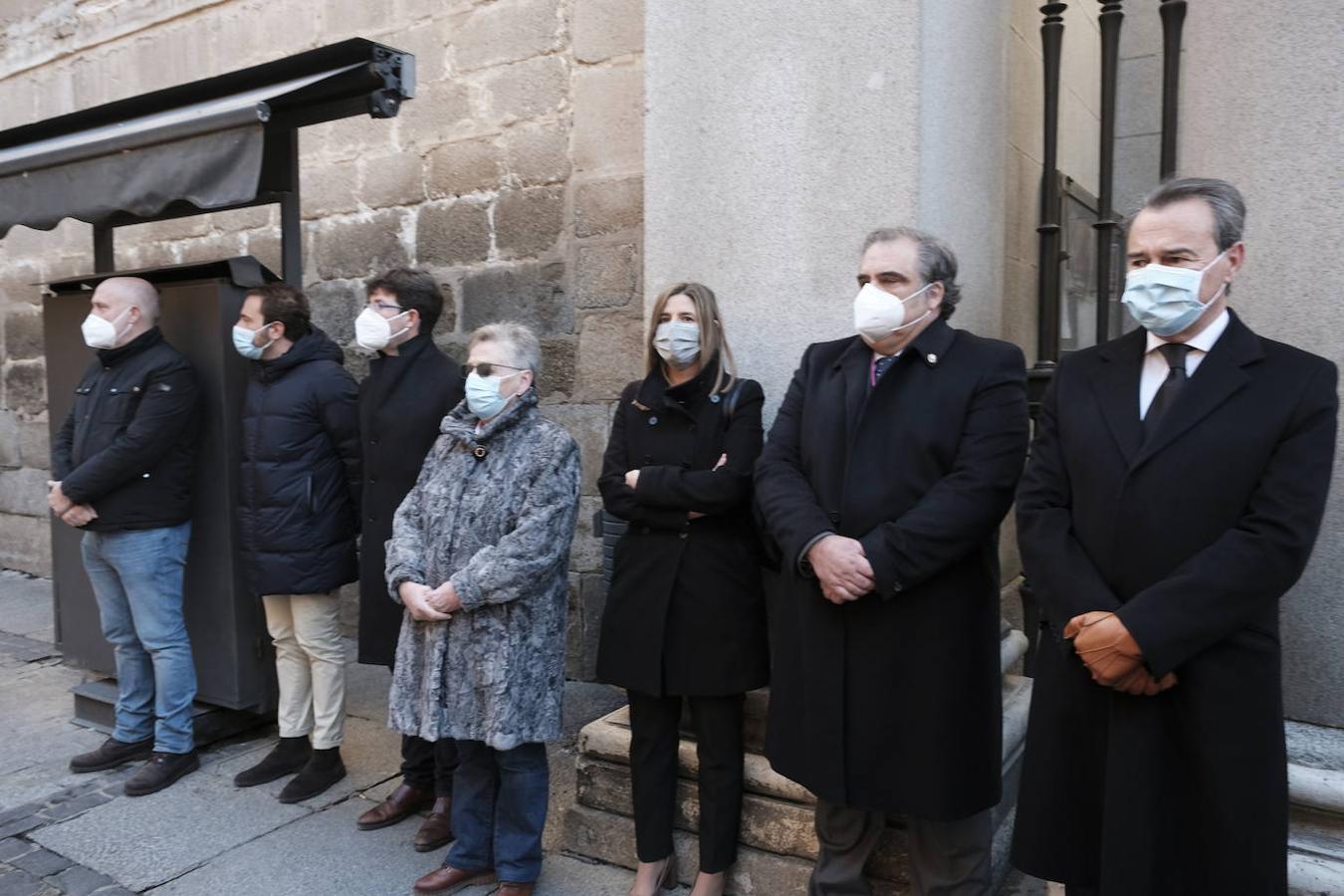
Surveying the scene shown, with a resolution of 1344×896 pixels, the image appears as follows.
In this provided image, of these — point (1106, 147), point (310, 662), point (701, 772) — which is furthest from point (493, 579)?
point (1106, 147)

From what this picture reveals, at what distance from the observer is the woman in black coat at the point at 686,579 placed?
2.99m

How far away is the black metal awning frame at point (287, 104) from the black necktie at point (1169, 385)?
2857 millimetres

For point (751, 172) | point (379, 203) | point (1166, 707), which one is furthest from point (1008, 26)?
point (379, 203)

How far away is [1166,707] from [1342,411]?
1.17 meters

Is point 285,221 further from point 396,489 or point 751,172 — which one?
point 751,172

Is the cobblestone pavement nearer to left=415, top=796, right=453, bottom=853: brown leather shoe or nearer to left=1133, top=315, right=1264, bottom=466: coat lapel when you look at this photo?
left=415, top=796, right=453, bottom=853: brown leather shoe

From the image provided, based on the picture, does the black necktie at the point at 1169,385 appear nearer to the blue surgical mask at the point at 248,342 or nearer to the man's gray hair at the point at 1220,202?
the man's gray hair at the point at 1220,202

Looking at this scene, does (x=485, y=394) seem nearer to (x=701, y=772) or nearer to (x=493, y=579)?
(x=493, y=579)

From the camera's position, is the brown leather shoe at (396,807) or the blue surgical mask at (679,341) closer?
the blue surgical mask at (679,341)

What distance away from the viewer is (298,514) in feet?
12.9

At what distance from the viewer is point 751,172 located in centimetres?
338

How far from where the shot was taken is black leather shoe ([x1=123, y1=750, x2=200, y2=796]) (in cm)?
402

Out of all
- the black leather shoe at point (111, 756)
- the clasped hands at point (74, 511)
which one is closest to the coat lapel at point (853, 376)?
the clasped hands at point (74, 511)

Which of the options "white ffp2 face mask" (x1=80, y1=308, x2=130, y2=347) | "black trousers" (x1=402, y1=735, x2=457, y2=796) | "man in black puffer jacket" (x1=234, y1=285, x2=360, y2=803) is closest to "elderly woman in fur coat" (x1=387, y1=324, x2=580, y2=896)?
"black trousers" (x1=402, y1=735, x2=457, y2=796)
